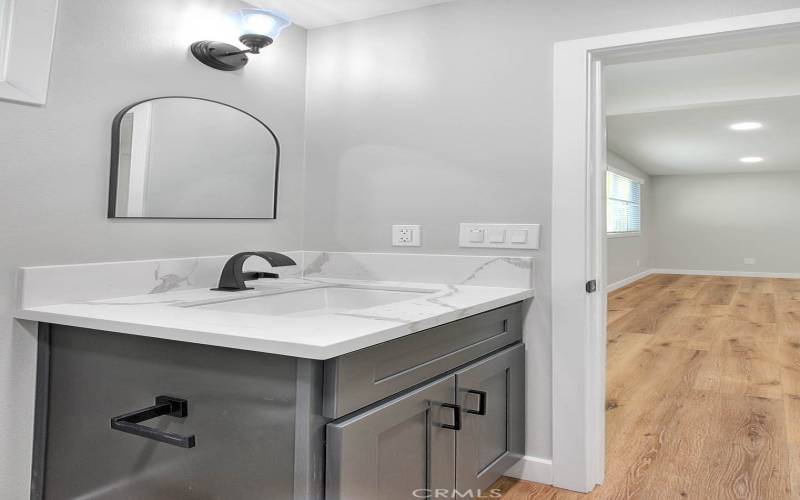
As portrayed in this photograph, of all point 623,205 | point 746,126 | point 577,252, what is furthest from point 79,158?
point 623,205

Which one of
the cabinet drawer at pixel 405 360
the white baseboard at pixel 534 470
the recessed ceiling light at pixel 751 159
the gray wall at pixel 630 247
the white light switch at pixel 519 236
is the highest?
the recessed ceiling light at pixel 751 159

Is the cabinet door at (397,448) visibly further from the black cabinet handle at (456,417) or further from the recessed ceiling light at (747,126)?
the recessed ceiling light at (747,126)

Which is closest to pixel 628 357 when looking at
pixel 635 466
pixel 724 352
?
pixel 724 352

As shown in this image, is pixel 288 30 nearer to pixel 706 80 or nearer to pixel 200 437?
pixel 200 437

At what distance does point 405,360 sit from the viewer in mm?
1353

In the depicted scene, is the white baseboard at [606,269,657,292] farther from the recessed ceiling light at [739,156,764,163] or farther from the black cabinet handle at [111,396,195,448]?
the black cabinet handle at [111,396,195,448]

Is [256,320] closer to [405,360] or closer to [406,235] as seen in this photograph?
[405,360]

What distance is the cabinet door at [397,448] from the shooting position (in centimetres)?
113

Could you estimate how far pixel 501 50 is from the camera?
2148 mm

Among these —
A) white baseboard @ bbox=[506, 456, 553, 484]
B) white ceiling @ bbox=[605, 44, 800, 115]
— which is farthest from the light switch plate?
white ceiling @ bbox=[605, 44, 800, 115]

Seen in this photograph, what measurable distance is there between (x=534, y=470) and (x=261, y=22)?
1.86 m

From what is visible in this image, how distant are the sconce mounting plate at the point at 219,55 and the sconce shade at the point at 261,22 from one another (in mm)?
114

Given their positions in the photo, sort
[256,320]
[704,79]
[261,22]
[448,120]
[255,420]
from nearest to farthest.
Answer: [255,420]
[256,320]
[261,22]
[448,120]
[704,79]

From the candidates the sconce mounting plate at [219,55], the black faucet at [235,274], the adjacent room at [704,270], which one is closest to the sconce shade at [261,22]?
the sconce mounting plate at [219,55]
